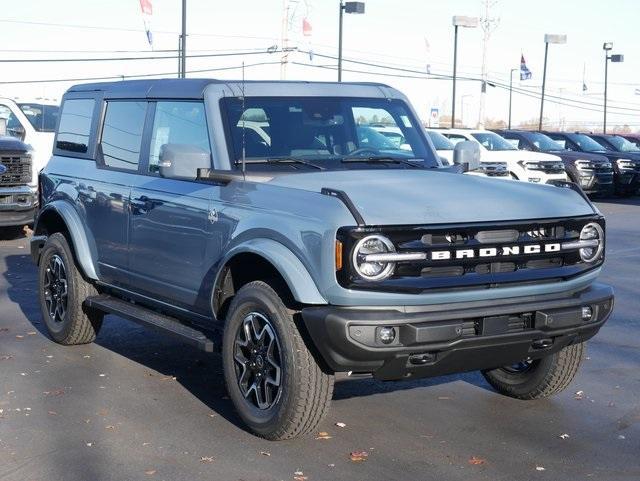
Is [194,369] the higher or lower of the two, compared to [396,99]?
lower

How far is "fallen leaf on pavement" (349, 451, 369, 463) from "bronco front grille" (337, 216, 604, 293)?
0.93 metres

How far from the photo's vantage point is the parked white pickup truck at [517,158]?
80.1 ft

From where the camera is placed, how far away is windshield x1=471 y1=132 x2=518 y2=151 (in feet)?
83.0

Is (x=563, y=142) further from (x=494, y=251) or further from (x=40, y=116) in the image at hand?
(x=494, y=251)

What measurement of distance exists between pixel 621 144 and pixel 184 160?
26.3 metres

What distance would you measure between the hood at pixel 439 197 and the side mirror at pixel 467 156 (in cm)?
104

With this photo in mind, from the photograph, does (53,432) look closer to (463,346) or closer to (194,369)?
(194,369)

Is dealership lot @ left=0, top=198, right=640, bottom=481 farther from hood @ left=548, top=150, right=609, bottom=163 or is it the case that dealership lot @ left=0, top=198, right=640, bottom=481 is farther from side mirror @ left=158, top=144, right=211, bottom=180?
hood @ left=548, top=150, right=609, bottom=163

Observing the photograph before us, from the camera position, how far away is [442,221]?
18.0ft

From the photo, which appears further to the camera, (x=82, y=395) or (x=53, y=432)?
(x=82, y=395)

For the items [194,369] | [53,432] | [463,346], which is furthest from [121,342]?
[463,346]

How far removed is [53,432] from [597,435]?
309 cm

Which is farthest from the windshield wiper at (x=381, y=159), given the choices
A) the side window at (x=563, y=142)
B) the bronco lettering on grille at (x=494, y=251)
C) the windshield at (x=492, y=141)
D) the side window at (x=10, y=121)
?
the side window at (x=563, y=142)

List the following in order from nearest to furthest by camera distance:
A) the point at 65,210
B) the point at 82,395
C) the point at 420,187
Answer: the point at 420,187 → the point at 82,395 → the point at 65,210
